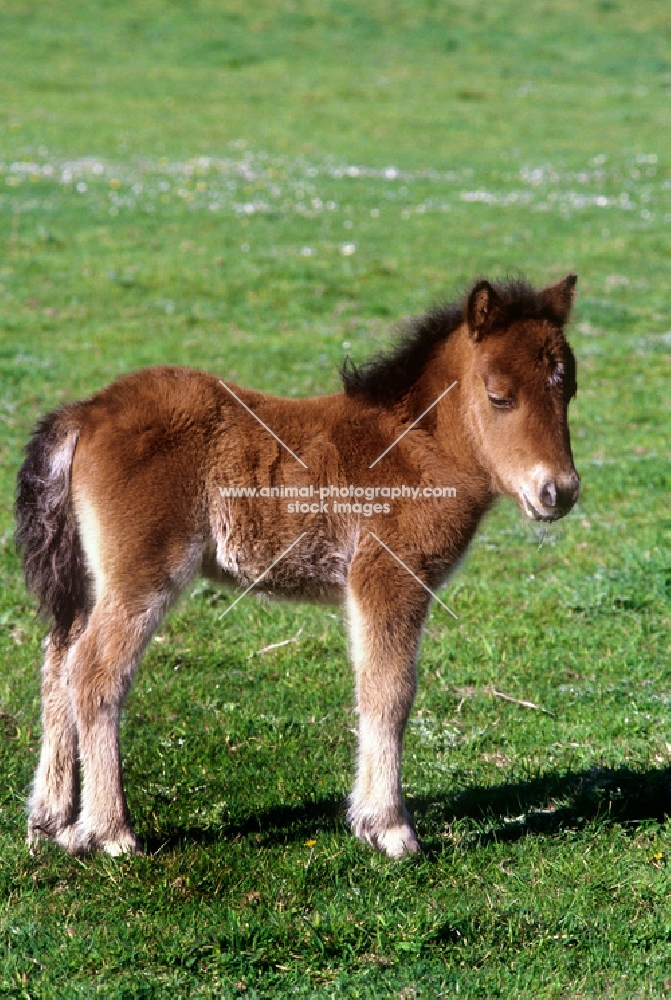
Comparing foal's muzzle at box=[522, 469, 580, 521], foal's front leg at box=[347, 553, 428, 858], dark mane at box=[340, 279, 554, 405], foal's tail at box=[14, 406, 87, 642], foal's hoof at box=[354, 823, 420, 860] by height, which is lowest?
foal's hoof at box=[354, 823, 420, 860]

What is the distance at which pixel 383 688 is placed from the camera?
478cm

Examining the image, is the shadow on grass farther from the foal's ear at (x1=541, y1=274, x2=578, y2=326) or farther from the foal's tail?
the foal's ear at (x1=541, y1=274, x2=578, y2=326)

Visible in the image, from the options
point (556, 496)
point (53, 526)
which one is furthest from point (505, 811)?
point (53, 526)

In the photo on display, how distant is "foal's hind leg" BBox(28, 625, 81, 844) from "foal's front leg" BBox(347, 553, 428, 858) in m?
1.19

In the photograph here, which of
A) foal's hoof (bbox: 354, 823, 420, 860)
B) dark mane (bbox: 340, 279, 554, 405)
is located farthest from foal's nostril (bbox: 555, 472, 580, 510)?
foal's hoof (bbox: 354, 823, 420, 860)

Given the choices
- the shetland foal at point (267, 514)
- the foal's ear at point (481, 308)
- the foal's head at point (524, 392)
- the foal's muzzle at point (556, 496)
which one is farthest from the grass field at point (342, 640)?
the foal's ear at point (481, 308)

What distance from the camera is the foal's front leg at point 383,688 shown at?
4.76 meters

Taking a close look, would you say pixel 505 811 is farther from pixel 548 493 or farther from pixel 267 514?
pixel 267 514

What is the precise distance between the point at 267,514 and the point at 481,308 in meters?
1.21

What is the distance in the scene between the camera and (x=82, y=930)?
14.0 feet

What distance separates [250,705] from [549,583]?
2.59 metres

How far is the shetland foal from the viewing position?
4.61 meters

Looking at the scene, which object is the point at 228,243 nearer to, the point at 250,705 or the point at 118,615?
the point at 250,705

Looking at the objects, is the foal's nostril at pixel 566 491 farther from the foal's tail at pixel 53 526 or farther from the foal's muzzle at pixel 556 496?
the foal's tail at pixel 53 526
